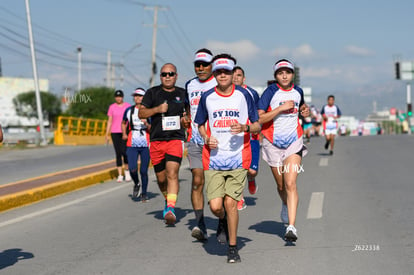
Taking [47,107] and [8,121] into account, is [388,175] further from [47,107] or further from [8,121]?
[8,121]

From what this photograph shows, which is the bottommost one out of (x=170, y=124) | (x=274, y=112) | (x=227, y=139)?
(x=227, y=139)

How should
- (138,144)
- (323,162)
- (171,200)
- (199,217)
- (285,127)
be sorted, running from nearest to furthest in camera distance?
(285,127) < (199,217) < (171,200) < (138,144) < (323,162)

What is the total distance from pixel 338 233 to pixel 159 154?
248cm

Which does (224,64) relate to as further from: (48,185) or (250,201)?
(48,185)

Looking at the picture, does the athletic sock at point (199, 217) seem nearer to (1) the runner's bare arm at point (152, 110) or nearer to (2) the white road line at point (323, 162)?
(1) the runner's bare arm at point (152, 110)

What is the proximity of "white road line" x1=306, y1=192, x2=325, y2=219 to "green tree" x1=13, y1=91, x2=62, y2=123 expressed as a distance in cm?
9712

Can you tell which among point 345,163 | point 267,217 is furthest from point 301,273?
point 345,163

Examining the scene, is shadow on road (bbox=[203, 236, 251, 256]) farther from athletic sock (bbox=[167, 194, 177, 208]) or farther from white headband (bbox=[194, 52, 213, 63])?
white headband (bbox=[194, 52, 213, 63])

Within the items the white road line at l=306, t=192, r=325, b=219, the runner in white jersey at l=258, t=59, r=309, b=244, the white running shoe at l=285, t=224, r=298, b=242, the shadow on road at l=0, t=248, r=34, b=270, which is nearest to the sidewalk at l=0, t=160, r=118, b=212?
the shadow on road at l=0, t=248, r=34, b=270

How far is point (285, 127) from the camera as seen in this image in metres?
6.81

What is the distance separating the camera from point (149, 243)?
6.89 m

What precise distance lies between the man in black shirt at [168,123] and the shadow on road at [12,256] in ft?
6.60

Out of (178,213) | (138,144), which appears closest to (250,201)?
(178,213)

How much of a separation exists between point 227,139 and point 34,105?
106 metres
